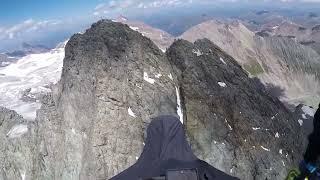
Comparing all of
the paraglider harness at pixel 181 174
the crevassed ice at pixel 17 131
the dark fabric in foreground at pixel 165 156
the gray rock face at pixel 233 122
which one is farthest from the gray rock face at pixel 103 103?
the paraglider harness at pixel 181 174

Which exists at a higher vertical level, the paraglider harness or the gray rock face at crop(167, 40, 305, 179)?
the paraglider harness

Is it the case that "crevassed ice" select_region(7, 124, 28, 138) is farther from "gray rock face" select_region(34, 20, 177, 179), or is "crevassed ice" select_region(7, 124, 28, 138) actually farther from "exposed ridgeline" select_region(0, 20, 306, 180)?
"gray rock face" select_region(34, 20, 177, 179)

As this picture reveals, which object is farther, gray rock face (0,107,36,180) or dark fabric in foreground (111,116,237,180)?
gray rock face (0,107,36,180)

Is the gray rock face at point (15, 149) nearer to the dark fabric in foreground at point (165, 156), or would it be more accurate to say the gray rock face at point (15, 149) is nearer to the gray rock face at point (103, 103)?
the gray rock face at point (103, 103)

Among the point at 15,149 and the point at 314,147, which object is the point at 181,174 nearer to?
the point at 314,147

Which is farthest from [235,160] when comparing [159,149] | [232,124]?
[159,149]

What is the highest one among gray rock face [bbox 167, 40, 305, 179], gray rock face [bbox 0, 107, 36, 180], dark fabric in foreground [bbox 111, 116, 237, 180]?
dark fabric in foreground [bbox 111, 116, 237, 180]

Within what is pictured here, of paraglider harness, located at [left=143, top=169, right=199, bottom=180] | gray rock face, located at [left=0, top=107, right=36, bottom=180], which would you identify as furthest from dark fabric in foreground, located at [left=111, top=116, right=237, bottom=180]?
gray rock face, located at [left=0, top=107, right=36, bottom=180]
